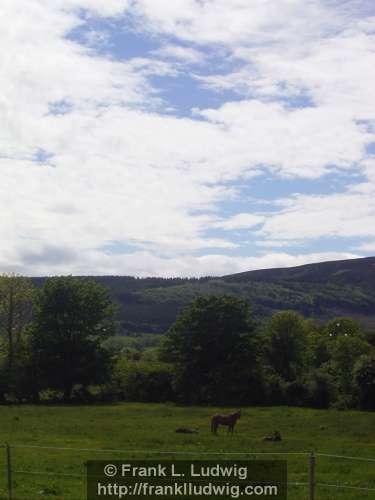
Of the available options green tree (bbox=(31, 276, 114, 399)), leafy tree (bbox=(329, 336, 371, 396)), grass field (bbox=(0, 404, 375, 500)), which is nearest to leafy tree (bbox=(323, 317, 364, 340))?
leafy tree (bbox=(329, 336, 371, 396))

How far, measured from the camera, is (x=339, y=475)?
22.1 metres

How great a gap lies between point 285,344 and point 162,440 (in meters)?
45.0

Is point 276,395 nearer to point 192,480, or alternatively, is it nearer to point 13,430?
point 13,430

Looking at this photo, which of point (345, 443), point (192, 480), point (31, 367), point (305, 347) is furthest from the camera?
point (305, 347)

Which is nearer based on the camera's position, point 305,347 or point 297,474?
point 297,474

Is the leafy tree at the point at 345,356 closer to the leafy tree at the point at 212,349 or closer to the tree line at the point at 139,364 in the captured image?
the tree line at the point at 139,364

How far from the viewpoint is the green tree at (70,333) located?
220 feet

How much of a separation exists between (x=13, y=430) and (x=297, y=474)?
19945 millimetres

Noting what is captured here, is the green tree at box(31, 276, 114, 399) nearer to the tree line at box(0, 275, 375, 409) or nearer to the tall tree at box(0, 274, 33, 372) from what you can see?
the tree line at box(0, 275, 375, 409)

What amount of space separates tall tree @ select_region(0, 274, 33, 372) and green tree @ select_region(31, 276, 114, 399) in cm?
243

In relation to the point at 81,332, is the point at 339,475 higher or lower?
lower

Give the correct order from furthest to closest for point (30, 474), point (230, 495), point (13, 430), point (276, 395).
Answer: point (276, 395)
point (13, 430)
point (30, 474)
point (230, 495)

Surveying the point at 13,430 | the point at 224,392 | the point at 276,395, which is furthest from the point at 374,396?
the point at 13,430

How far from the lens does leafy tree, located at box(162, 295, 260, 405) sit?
212ft
